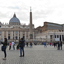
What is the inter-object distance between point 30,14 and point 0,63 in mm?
49839

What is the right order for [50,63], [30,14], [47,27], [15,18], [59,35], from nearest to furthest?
[50,63], [30,14], [59,35], [47,27], [15,18]

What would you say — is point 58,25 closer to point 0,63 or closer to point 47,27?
point 47,27

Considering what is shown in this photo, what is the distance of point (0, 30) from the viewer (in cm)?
9781

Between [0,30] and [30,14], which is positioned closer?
[30,14]

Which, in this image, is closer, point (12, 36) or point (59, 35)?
point (59, 35)

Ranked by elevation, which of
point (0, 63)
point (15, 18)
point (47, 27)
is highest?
point (15, 18)

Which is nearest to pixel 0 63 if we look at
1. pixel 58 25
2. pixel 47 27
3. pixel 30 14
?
pixel 30 14

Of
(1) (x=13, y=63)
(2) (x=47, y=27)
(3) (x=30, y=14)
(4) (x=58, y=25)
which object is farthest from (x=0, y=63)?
(4) (x=58, y=25)

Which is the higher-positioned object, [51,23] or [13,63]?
[51,23]

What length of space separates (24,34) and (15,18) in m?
25.0

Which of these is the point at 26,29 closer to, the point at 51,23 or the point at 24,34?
the point at 24,34

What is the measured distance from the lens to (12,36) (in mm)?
99312

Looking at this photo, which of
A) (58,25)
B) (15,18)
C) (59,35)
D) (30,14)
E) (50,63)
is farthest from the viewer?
(15,18)

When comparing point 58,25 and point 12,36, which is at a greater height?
point 58,25
